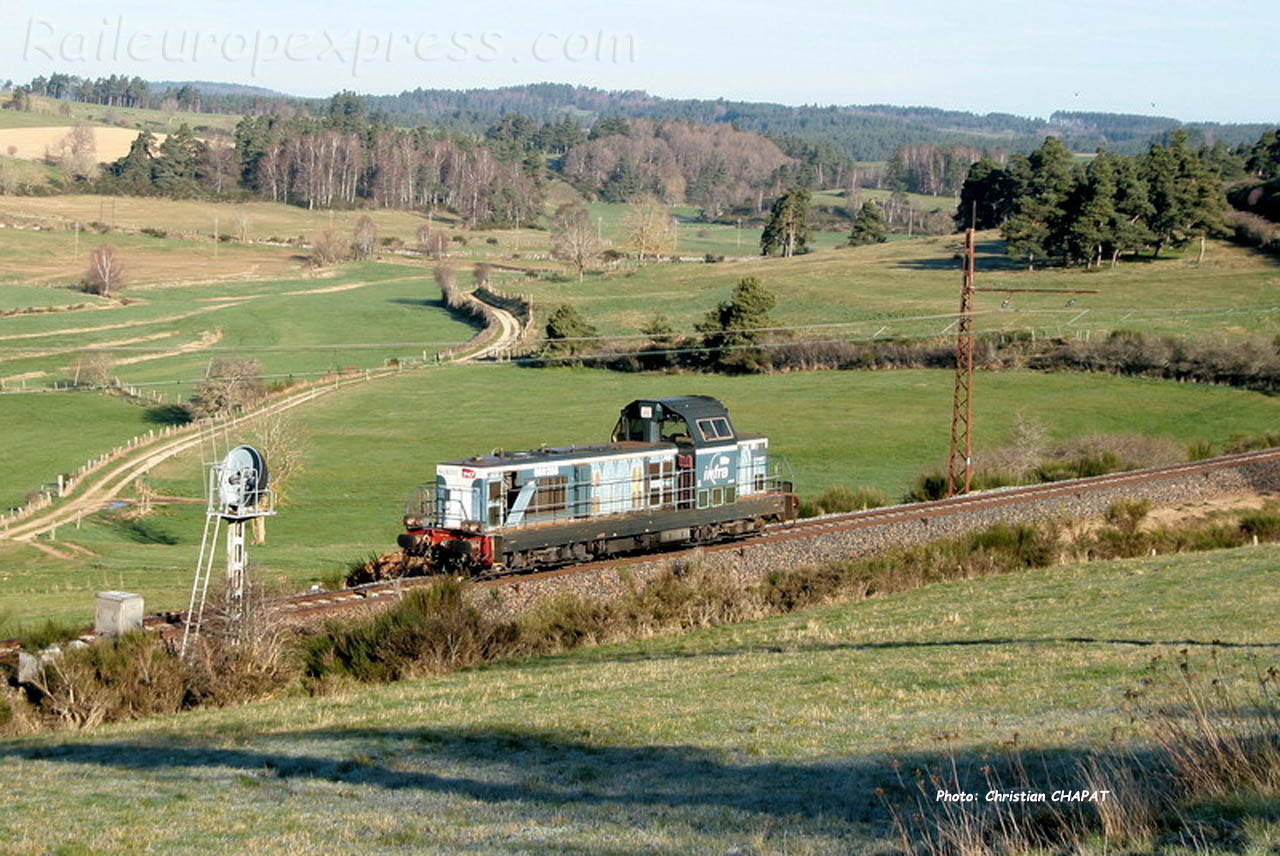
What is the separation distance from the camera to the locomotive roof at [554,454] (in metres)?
29.5

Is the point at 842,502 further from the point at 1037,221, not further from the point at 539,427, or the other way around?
the point at 1037,221

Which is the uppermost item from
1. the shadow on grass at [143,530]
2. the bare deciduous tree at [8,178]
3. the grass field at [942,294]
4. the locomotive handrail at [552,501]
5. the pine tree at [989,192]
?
the pine tree at [989,192]

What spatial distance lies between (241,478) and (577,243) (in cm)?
11599

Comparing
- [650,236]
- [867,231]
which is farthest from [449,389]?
[867,231]

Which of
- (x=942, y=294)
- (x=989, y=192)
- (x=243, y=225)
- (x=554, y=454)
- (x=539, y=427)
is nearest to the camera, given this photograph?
(x=554, y=454)

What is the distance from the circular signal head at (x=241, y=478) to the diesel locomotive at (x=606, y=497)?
610cm

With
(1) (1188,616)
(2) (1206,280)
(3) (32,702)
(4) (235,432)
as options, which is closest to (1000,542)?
(1) (1188,616)

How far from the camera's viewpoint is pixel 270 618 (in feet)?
72.8

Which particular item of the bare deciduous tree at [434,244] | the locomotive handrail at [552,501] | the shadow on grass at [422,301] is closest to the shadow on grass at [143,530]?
the locomotive handrail at [552,501]

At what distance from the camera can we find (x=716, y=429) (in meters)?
34.5

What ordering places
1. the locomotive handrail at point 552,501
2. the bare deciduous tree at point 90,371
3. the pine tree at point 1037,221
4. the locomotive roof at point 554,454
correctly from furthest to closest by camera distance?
the pine tree at point 1037,221 → the bare deciduous tree at point 90,371 → the locomotive roof at point 554,454 → the locomotive handrail at point 552,501

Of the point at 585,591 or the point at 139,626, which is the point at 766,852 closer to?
the point at 139,626

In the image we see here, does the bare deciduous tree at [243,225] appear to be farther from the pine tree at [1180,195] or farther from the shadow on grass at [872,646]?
the shadow on grass at [872,646]

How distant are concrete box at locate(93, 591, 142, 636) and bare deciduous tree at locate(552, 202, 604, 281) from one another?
10938 centimetres
